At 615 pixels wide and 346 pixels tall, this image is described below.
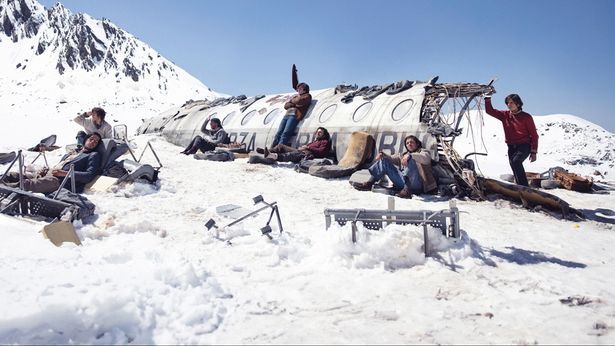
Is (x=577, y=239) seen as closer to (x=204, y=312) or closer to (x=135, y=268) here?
(x=204, y=312)

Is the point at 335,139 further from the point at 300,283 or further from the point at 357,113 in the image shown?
the point at 300,283

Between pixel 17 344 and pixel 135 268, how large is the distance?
1.23 metres

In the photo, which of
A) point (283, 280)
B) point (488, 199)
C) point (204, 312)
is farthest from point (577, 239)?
point (204, 312)

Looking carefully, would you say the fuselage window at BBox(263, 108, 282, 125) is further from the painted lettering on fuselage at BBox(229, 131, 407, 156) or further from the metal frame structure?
the metal frame structure

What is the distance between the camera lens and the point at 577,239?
5.57m

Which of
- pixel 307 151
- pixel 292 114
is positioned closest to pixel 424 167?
pixel 307 151

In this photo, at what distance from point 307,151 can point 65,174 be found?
6.33m

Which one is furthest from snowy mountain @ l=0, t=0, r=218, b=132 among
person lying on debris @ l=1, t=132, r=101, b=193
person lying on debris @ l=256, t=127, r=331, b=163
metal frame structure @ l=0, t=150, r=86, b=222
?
metal frame structure @ l=0, t=150, r=86, b=222

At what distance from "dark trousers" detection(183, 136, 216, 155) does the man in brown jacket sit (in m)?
2.33

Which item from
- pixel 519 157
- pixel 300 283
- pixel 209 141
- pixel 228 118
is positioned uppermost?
pixel 228 118

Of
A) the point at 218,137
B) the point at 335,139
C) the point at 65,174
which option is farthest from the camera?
the point at 218,137

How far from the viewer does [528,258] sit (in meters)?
4.67

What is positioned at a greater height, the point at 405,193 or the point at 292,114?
the point at 292,114

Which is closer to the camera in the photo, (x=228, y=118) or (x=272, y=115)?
(x=272, y=115)
